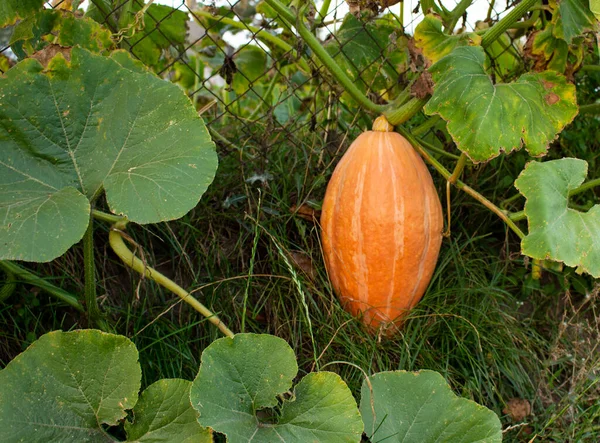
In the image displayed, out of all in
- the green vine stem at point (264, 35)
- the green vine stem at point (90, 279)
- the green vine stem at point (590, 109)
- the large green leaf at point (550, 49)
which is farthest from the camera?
the green vine stem at point (264, 35)

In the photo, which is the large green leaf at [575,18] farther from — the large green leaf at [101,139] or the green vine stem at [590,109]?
the large green leaf at [101,139]

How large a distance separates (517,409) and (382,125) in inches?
30.3

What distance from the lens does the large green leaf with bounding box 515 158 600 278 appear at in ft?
4.53

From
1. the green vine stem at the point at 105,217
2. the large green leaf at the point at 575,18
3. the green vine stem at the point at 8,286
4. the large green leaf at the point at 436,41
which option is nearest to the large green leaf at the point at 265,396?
the green vine stem at the point at 105,217

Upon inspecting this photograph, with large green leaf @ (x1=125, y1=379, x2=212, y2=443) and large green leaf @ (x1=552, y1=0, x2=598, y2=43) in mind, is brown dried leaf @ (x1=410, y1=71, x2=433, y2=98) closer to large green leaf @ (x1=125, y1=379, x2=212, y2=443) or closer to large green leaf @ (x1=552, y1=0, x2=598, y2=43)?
large green leaf @ (x1=552, y1=0, x2=598, y2=43)

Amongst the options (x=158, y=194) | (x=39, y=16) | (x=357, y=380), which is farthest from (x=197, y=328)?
(x=39, y=16)

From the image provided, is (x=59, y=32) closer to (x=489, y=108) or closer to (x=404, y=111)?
(x=404, y=111)

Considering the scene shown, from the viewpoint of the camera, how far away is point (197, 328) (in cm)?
171

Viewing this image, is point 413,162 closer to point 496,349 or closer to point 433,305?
point 433,305

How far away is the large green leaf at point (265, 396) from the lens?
123 cm

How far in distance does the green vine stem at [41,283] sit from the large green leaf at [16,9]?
1.74 ft

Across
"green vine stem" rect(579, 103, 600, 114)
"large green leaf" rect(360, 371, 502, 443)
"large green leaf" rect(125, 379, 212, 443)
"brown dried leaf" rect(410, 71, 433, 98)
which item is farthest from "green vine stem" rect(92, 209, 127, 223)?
"green vine stem" rect(579, 103, 600, 114)

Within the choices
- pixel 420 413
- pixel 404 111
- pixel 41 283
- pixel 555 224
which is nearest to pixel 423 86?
pixel 404 111

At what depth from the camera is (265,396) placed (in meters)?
1.27
